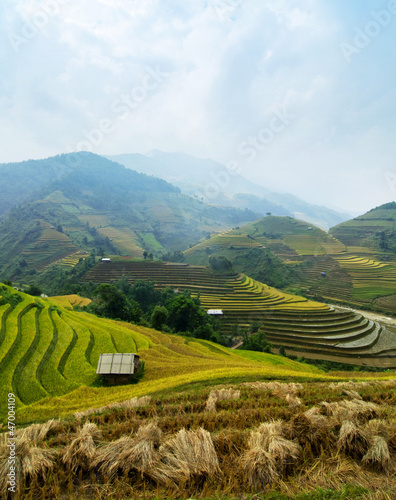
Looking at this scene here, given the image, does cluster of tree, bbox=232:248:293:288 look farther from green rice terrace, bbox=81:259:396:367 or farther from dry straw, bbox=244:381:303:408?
dry straw, bbox=244:381:303:408

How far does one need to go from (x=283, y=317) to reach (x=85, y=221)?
10348cm

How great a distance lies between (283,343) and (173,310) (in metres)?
14.1

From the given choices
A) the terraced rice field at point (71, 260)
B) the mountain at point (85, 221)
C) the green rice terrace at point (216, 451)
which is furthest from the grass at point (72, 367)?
the mountain at point (85, 221)

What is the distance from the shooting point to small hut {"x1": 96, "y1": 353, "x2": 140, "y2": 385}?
994cm

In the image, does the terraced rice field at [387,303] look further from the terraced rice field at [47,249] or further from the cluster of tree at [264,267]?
the terraced rice field at [47,249]

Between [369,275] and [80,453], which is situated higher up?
[80,453]

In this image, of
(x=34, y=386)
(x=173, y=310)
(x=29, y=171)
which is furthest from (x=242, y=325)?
(x=29, y=171)

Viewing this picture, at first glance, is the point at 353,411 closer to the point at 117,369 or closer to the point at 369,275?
the point at 117,369

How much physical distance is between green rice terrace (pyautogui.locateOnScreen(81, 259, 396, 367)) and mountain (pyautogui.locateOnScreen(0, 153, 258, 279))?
27.9 m

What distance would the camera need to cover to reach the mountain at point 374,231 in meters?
70.1

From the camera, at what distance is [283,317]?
1312 inches

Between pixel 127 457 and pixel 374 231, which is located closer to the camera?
pixel 127 457

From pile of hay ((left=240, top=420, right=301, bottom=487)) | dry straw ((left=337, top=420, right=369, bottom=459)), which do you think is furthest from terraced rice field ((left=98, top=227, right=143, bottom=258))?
dry straw ((left=337, top=420, right=369, bottom=459))

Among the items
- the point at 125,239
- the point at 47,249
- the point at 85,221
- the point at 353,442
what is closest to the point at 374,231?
the point at 125,239
